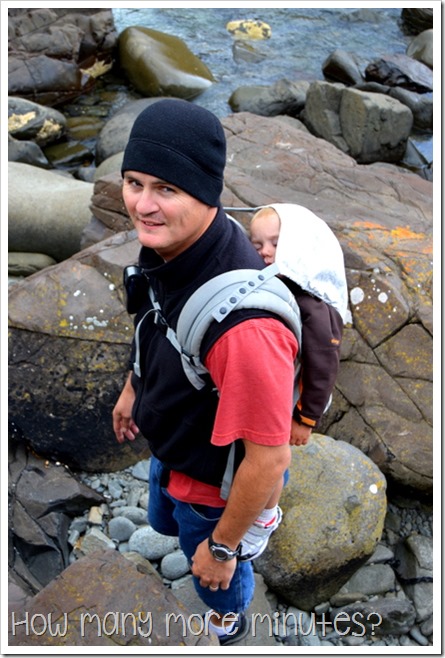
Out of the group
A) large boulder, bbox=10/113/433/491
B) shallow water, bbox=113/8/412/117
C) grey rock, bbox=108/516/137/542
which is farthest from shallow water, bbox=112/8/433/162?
grey rock, bbox=108/516/137/542

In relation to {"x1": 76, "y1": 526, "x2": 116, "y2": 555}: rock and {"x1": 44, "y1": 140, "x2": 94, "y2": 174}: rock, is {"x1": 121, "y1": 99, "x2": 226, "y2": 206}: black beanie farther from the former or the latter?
{"x1": 44, "y1": 140, "x2": 94, "y2": 174}: rock

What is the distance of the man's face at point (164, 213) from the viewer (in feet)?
6.62

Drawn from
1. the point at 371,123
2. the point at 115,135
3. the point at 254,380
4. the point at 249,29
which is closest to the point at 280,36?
the point at 249,29

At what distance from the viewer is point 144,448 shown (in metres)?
4.37

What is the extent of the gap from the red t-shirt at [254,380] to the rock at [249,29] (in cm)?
1205

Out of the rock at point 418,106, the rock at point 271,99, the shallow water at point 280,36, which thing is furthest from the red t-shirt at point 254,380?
the shallow water at point 280,36

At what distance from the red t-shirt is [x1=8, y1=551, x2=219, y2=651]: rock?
3.15 ft

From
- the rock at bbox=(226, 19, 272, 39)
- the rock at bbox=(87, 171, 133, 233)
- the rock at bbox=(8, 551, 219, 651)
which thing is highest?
the rock at bbox=(8, 551, 219, 651)

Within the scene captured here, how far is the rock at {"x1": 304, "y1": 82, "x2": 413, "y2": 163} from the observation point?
30.6 ft

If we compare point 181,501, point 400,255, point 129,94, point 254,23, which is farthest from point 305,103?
point 181,501

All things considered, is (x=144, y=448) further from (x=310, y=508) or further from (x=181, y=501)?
(x=181, y=501)

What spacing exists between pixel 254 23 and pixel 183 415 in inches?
484

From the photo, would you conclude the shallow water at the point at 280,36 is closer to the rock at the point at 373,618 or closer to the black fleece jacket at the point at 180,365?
the rock at the point at 373,618

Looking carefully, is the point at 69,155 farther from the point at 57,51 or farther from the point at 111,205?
the point at 111,205
